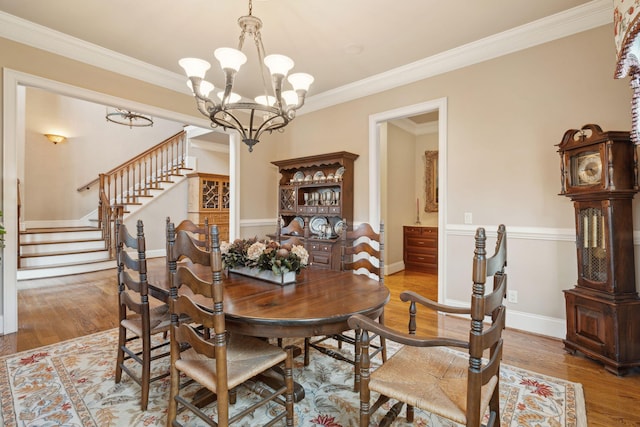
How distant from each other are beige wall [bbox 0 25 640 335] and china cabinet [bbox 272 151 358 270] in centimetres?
122

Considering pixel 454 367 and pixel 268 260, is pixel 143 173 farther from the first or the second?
pixel 454 367

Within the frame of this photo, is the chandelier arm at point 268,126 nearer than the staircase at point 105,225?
Yes

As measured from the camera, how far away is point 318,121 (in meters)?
4.75

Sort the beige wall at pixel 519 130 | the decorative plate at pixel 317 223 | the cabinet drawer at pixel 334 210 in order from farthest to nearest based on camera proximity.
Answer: the decorative plate at pixel 317 223 < the cabinet drawer at pixel 334 210 < the beige wall at pixel 519 130

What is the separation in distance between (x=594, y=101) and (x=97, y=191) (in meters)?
8.96

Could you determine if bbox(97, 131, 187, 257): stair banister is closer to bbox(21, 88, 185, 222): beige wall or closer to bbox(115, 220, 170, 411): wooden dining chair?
bbox(21, 88, 185, 222): beige wall

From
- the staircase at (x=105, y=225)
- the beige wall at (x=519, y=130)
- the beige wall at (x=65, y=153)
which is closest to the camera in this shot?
the beige wall at (x=519, y=130)

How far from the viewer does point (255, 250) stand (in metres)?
1.98

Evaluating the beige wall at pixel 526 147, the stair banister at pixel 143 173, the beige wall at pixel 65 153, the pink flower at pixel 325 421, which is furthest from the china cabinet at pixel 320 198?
the beige wall at pixel 65 153

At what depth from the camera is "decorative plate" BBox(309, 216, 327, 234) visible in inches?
181

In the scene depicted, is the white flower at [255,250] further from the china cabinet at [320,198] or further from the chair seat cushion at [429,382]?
the china cabinet at [320,198]

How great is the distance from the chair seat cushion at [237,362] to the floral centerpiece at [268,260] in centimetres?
42

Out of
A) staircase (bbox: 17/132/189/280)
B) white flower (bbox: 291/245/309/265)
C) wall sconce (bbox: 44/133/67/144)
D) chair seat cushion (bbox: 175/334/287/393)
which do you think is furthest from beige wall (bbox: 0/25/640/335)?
wall sconce (bbox: 44/133/67/144)

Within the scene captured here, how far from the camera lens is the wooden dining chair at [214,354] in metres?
1.27
